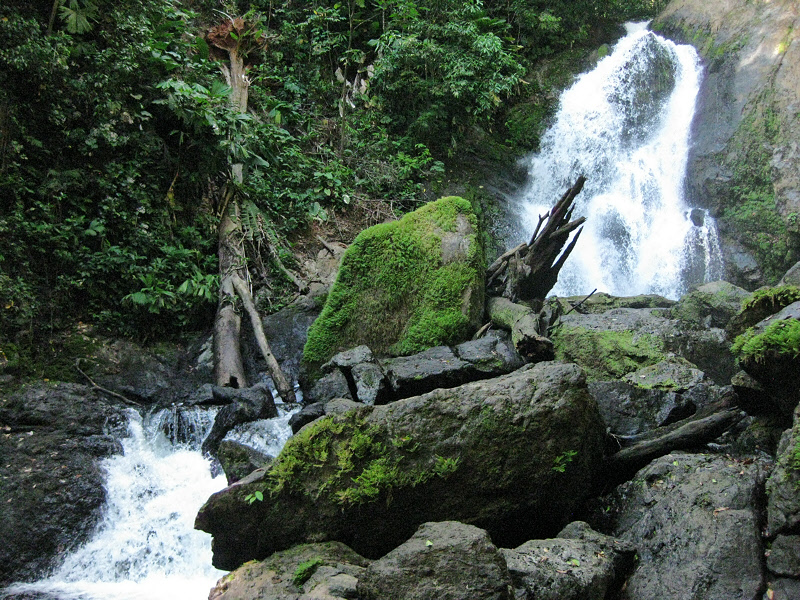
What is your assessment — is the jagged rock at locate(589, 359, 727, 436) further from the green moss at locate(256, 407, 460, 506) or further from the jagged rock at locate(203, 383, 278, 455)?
the jagged rock at locate(203, 383, 278, 455)

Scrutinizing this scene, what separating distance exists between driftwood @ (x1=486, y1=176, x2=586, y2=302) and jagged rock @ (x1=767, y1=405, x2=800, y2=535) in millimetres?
4991

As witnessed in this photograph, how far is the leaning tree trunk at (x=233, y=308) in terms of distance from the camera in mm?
7527

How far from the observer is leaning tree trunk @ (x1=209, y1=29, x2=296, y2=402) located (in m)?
7.53

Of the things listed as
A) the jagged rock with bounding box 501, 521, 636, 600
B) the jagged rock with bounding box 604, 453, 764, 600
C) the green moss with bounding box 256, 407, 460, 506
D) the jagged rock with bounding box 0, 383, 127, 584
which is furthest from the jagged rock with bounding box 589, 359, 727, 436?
the jagged rock with bounding box 0, 383, 127, 584

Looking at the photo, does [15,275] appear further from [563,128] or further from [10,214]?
[563,128]

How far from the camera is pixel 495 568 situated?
2.92 metres

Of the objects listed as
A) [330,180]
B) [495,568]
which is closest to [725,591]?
[495,568]

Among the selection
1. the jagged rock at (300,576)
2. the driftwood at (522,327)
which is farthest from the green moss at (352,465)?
the driftwood at (522,327)

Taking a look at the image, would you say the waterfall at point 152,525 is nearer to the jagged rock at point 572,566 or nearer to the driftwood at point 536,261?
the jagged rock at point 572,566

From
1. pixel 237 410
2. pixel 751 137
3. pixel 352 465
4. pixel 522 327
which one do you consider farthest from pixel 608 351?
pixel 751 137

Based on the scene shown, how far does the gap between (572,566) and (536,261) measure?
6037mm

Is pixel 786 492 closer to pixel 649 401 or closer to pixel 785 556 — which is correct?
pixel 785 556

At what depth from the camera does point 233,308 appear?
8453 millimetres

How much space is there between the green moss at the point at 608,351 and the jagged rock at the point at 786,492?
9.61 feet
